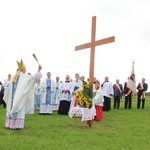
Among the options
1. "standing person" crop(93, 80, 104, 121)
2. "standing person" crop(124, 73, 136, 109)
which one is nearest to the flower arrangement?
"standing person" crop(93, 80, 104, 121)

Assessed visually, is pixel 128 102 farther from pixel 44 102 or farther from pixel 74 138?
pixel 74 138

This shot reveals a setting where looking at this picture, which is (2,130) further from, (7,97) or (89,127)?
(89,127)

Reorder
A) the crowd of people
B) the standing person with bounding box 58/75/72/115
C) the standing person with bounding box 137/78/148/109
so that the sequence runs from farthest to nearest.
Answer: the standing person with bounding box 137/78/148/109
the standing person with bounding box 58/75/72/115
the crowd of people

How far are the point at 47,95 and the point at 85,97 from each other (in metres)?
6.75

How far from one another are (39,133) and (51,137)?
0.88m

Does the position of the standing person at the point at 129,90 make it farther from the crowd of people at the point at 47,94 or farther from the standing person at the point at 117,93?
the standing person at the point at 117,93

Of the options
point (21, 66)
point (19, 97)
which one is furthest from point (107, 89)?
point (19, 97)

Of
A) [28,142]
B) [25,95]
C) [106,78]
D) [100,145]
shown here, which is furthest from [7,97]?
[106,78]

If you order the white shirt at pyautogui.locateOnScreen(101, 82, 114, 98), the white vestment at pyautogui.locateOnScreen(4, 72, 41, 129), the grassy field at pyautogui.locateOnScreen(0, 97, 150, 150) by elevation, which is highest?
the white shirt at pyautogui.locateOnScreen(101, 82, 114, 98)

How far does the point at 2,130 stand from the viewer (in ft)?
43.3

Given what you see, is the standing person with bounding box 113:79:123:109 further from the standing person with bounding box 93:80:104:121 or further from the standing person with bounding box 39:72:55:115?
the standing person with bounding box 93:80:104:121

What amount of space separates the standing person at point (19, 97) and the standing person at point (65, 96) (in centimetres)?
680

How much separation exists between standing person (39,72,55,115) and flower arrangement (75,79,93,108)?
20.2 ft

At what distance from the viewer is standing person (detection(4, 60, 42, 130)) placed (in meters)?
13.5
